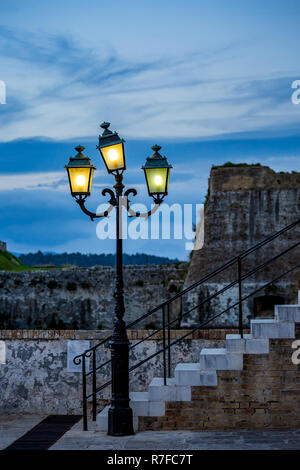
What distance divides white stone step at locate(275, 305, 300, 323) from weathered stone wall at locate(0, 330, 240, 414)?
1.82 meters

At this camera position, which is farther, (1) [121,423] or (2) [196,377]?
(2) [196,377]

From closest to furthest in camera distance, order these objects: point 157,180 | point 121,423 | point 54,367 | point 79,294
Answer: point 121,423, point 157,180, point 54,367, point 79,294

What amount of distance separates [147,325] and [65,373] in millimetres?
23817

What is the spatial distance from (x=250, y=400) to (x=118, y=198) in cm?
319

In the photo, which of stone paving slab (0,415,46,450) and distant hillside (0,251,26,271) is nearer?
stone paving slab (0,415,46,450)

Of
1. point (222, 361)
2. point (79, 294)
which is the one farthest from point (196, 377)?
point (79, 294)

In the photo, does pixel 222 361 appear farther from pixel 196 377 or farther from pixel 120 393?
pixel 120 393

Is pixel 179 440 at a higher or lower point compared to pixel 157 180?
lower

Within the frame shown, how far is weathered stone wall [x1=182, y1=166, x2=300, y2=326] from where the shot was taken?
33.2 m

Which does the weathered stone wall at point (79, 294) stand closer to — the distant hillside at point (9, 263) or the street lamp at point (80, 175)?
the distant hillside at point (9, 263)

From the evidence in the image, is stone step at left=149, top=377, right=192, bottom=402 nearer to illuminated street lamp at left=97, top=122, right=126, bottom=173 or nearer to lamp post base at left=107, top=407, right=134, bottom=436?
lamp post base at left=107, top=407, right=134, bottom=436

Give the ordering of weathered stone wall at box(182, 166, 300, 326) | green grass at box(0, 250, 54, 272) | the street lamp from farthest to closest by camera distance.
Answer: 1. green grass at box(0, 250, 54, 272)
2. weathered stone wall at box(182, 166, 300, 326)
3. the street lamp

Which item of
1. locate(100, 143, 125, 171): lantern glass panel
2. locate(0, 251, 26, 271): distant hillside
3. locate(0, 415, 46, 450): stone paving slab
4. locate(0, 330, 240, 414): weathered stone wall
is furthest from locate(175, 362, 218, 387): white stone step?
locate(0, 251, 26, 271): distant hillside

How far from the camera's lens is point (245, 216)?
110ft
